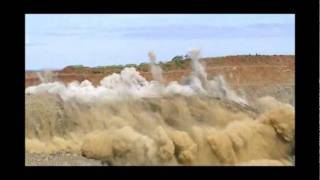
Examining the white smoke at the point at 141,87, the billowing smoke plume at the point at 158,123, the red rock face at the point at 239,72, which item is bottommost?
the billowing smoke plume at the point at 158,123

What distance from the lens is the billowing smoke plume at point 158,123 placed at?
4.37 metres

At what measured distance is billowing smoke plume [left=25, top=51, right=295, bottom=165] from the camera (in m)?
4.37

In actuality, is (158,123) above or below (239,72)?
below

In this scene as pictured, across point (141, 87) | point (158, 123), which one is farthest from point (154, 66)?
point (158, 123)

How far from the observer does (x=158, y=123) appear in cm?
439

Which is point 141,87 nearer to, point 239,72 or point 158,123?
point 158,123

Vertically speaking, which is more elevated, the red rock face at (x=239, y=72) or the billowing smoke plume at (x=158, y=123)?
the red rock face at (x=239, y=72)

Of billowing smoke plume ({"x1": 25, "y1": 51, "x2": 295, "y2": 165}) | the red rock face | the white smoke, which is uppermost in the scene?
the red rock face

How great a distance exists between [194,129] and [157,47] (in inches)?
18.0

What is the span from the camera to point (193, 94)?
14.5 feet
